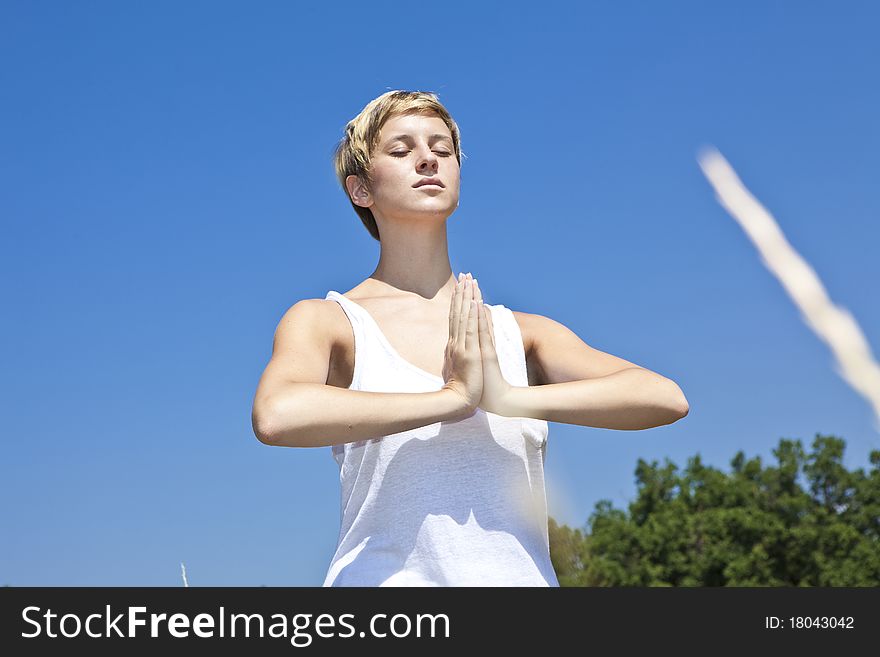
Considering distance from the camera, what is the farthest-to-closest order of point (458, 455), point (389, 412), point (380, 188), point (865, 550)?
1. point (865, 550)
2. point (380, 188)
3. point (458, 455)
4. point (389, 412)

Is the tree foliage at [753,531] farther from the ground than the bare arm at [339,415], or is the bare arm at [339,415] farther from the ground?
the tree foliage at [753,531]

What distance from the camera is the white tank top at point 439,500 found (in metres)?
4.57

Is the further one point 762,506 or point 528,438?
point 762,506

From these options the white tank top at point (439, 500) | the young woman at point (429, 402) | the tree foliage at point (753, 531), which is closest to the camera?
the young woman at point (429, 402)

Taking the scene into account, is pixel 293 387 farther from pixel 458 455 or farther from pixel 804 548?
pixel 804 548

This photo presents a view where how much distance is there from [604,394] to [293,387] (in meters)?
1.43

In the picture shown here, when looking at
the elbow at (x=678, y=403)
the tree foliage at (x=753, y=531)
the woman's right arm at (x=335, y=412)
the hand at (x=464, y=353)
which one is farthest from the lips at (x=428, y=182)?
the tree foliage at (x=753, y=531)

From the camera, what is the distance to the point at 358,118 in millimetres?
5547

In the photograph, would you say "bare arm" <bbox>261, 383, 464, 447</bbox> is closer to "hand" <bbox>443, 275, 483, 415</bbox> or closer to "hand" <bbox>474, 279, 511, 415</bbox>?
"hand" <bbox>443, 275, 483, 415</bbox>

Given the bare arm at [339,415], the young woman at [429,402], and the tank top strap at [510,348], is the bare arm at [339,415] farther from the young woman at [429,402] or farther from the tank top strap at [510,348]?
the tank top strap at [510,348]

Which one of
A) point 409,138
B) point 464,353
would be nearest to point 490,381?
point 464,353

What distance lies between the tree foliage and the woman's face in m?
76.6

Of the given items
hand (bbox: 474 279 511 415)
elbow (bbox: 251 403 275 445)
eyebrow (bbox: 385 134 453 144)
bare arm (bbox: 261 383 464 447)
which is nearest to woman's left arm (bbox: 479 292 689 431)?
hand (bbox: 474 279 511 415)
